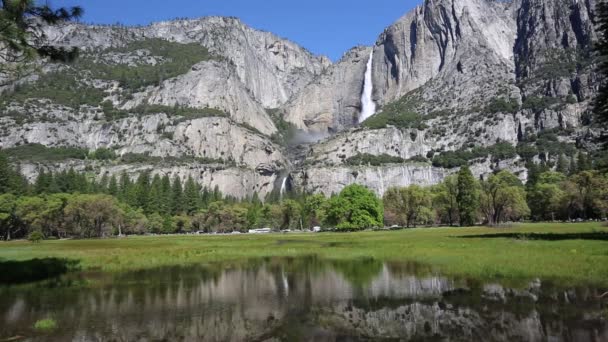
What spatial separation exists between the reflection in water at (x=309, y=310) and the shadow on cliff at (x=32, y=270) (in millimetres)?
4609

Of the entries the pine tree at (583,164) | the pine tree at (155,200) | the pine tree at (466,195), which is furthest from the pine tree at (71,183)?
the pine tree at (583,164)

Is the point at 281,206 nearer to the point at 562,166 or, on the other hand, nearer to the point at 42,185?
the point at 42,185

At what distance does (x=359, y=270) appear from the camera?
3522cm

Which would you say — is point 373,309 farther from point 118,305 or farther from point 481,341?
point 118,305

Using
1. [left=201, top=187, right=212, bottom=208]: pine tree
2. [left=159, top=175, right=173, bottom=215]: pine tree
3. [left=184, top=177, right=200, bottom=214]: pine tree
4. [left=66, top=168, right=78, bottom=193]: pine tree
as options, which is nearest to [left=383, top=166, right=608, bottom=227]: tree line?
[left=184, top=177, right=200, bottom=214]: pine tree

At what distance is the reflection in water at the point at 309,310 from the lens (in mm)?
16734

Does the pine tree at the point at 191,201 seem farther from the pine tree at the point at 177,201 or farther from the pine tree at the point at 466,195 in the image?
the pine tree at the point at 466,195

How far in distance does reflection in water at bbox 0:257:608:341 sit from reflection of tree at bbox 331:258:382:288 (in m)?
0.25

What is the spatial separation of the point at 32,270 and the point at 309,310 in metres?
26.0

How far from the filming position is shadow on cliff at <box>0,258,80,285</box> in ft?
109

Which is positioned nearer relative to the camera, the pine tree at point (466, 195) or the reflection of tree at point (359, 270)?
the reflection of tree at point (359, 270)

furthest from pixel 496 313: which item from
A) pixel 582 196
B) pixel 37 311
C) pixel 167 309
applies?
pixel 582 196

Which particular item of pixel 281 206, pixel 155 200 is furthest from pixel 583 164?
pixel 155 200

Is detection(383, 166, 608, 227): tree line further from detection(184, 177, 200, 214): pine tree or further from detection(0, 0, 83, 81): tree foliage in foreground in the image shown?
detection(0, 0, 83, 81): tree foliage in foreground
